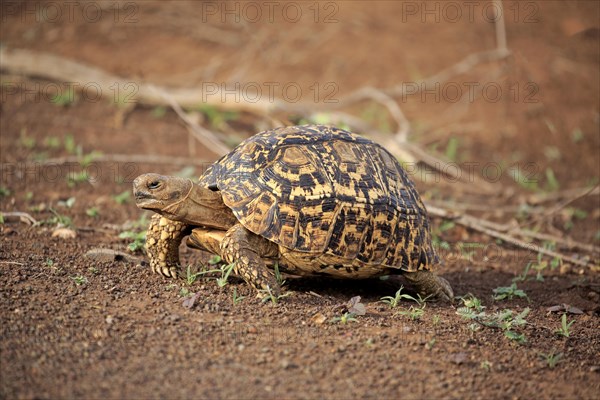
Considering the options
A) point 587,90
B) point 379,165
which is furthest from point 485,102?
point 379,165

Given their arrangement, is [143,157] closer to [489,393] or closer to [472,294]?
[472,294]

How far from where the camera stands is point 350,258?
4941mm

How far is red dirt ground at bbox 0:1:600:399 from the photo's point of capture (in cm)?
373

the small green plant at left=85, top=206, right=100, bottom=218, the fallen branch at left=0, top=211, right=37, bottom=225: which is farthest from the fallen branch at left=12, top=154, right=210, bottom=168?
the fallen branch at left=0, top=211, right=37, bottom=225

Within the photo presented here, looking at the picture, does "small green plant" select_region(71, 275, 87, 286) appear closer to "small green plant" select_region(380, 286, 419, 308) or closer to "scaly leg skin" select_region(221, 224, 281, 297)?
"scaly leg skin" select_region(221, 224, 281, 297)

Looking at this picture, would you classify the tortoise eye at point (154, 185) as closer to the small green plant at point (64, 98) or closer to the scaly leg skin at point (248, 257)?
the scaly leg skin at point (248, 257)

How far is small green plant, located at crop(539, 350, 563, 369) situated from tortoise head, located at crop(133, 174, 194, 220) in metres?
2.55

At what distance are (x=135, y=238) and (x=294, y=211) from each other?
5.75 feet

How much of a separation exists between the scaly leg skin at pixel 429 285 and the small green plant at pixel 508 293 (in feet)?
1.40

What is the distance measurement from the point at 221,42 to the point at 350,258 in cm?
890

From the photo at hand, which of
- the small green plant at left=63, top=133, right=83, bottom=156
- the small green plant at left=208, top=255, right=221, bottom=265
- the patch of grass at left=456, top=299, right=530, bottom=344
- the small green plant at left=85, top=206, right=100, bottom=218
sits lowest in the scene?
the patch of grass at left=456, top=299, right=530, bottom=344

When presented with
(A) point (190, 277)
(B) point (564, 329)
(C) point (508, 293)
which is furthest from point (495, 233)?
(A) point (190, 277)

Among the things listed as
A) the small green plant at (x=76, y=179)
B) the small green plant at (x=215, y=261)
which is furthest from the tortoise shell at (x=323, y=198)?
the small green plant at (x=76, y=179)

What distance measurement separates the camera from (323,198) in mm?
4867
